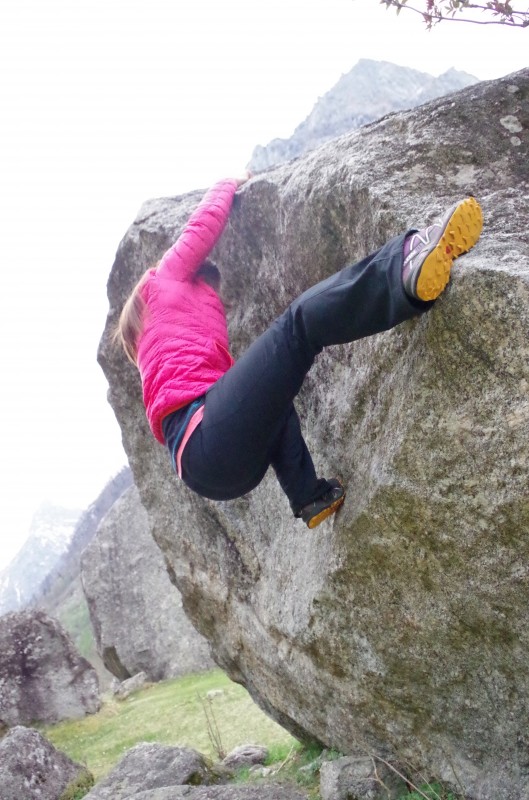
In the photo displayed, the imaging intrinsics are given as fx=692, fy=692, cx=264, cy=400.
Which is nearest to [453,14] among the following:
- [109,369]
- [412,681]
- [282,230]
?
[282,230]

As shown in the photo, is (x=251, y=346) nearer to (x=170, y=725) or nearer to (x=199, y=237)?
(x=199, y=237)

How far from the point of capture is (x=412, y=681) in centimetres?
450

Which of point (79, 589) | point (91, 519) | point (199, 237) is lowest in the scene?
point (79, 589)

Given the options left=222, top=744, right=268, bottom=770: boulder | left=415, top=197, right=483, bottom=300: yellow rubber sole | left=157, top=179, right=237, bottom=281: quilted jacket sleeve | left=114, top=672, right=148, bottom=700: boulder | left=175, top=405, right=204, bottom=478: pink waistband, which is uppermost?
left=157, top=179, right=237, bottom=281: quilted jacket sleeve

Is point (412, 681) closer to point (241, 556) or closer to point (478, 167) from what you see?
point (241, 556)

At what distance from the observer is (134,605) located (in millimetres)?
19938

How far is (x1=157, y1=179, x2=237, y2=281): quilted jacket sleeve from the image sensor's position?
4.84 m

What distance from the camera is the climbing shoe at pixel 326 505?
176 inches

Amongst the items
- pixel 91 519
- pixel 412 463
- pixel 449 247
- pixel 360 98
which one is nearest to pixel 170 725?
pixel 412 463

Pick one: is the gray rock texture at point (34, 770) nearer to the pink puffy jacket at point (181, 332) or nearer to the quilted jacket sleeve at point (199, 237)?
the pink puffy jacket at point (181, 332)

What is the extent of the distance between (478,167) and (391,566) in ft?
7.86

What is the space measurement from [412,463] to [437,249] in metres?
1.19

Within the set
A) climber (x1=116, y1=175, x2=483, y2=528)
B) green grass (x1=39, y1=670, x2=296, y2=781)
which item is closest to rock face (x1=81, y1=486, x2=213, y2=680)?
green grass (x1=39, y1=670, x2=296, y2=781)

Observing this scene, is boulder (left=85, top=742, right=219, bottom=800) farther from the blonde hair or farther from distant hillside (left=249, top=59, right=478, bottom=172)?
distant hillside (left=249, top=59, right=478, bottom=172)
